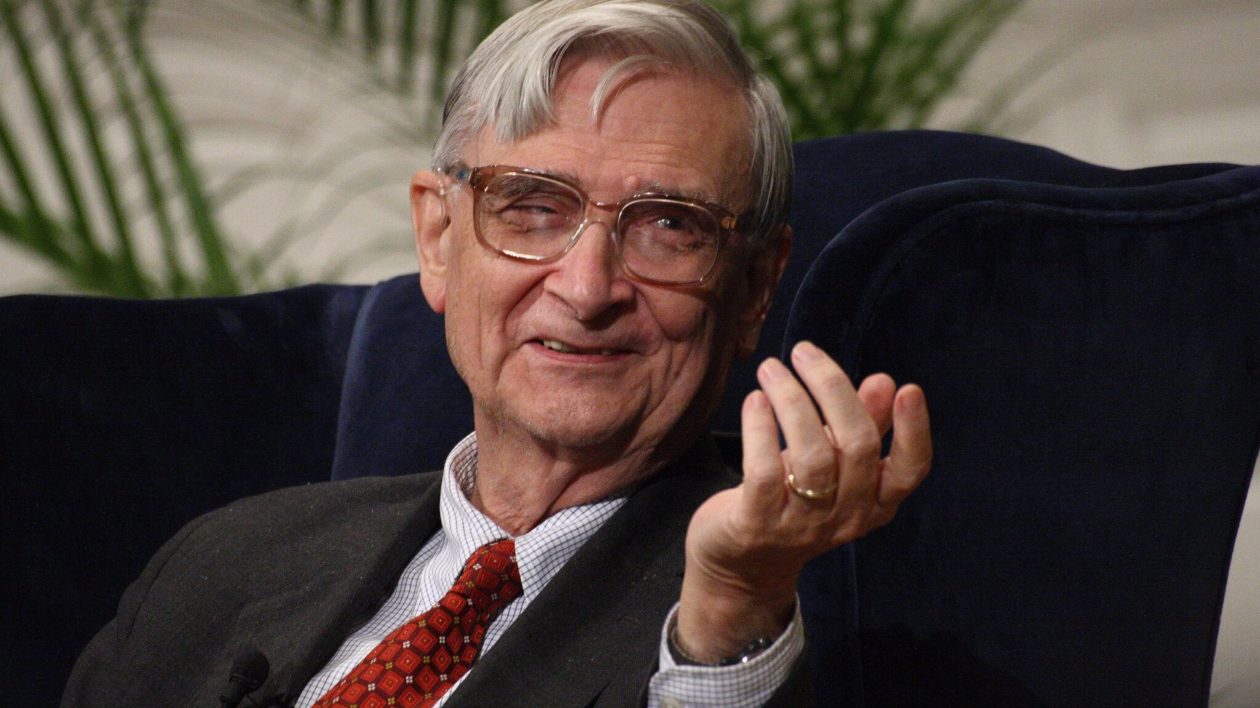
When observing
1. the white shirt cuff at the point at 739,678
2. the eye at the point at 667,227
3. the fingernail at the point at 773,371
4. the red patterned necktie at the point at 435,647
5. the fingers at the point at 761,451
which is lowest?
the red patterned necktie at the point at 435,647

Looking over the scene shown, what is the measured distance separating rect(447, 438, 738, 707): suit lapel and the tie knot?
0.09 m

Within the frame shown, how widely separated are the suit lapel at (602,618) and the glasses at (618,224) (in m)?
0.21

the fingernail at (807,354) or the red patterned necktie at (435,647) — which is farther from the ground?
the fingernail at (807,354)

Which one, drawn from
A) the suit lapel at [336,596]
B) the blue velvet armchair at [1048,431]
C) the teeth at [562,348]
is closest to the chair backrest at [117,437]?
the suit lapel at [336,596]

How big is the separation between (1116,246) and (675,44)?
1.52 ft

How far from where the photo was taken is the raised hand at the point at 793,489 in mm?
797

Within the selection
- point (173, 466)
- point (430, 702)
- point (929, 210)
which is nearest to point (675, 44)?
point (929, 210)

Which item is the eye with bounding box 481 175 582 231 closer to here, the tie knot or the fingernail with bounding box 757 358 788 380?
the tie knot

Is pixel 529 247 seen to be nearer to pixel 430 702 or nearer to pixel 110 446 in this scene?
pixel 430 702

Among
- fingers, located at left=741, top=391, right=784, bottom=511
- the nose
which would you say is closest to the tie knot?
the nose

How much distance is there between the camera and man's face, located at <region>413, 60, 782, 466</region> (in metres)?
1.23

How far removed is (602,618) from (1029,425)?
404mm

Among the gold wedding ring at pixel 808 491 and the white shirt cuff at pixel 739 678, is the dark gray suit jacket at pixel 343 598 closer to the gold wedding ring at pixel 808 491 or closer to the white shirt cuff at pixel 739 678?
the white shirt cuff at pixel 739 678

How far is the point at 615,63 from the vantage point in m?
1.25
